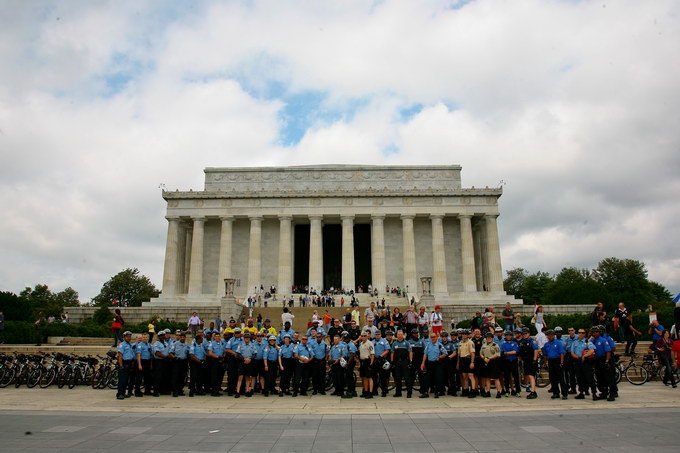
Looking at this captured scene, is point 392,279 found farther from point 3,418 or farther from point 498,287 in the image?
point 3,418

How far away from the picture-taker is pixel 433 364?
1546cm

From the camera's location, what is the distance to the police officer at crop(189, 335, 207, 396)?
15.9 meters

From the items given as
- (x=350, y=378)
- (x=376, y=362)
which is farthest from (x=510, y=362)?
(x=350, y=378)

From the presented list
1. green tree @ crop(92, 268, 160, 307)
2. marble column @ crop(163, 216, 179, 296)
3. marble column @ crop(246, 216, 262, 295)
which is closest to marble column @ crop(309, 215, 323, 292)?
marble column @ crop(246, 216, 262, 295)

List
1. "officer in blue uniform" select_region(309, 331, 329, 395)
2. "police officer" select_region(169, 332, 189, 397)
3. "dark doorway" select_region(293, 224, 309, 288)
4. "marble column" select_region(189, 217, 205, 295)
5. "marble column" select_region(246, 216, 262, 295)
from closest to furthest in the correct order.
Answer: "police officer" select_region(169, 332, 189, 397) < "officer in blue uniform" select_region(309, 331, 329, 395) < "marble column" select_region(246, 216, 262, 295) < "marble column" select_region(189, 217, 205, 295) < "dark doorway" select_region(293, 224, 309, 288)

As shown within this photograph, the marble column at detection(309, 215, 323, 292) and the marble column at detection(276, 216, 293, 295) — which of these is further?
the marble column at detection(309, 215, 323, 292)

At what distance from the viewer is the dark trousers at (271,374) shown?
51.7 ft

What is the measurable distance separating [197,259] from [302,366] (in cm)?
3668

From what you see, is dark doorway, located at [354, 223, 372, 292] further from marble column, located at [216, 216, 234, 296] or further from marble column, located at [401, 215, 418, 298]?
marble column, located at [216, 216, 234, 296]

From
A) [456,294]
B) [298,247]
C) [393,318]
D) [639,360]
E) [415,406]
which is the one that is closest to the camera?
[415,406]

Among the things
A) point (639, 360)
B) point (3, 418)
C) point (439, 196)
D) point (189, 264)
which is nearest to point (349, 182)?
point (439, 196)

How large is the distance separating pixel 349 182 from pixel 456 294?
1560 centimetres

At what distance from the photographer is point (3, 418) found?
11.5 m

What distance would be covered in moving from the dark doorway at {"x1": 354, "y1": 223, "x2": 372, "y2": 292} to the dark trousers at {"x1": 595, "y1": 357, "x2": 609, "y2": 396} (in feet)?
146
